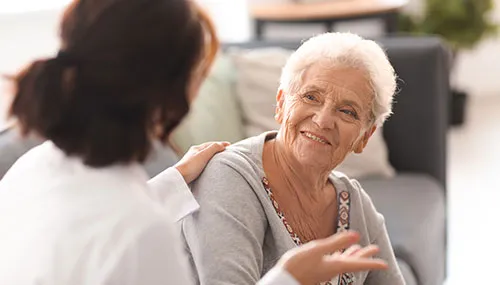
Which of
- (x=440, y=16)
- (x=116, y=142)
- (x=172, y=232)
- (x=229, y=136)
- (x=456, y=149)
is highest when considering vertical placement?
(x=116, y=142)

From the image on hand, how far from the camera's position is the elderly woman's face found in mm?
1643

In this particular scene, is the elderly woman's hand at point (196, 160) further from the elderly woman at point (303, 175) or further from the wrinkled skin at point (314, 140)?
the wrinkled skin at point (314, 140)

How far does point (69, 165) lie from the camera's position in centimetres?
112

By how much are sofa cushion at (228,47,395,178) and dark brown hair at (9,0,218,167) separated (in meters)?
1.71

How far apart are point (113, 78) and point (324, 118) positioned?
69 cm

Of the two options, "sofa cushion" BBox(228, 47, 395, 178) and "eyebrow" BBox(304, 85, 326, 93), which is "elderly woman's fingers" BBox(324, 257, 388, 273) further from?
"sofa cushion" BBox(228, 47, 395, 178)

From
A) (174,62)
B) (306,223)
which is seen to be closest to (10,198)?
(174,62)

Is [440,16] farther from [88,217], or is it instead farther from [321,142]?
[88,217]

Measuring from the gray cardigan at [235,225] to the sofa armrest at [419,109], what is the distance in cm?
126

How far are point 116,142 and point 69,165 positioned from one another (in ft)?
0.33

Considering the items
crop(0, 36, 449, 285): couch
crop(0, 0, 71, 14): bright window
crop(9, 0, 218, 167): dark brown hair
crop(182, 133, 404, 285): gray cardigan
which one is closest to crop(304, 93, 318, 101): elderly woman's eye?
crop(182, 133, 404, 285): gray cardigan

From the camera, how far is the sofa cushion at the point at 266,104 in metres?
2.79

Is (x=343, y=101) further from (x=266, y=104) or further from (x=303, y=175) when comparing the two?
(x=266, y=104)

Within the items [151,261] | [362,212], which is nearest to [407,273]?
[362,212]
